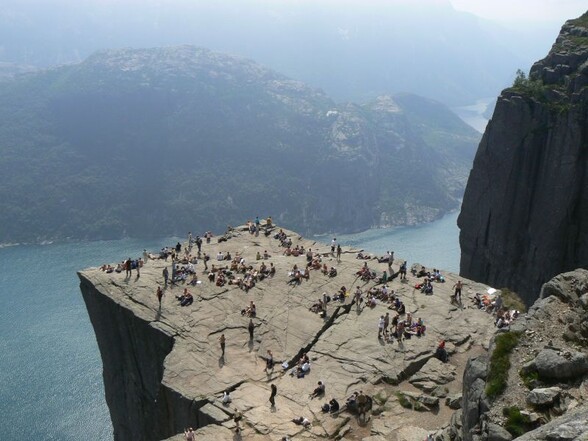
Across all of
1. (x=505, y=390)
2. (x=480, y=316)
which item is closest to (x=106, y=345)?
(x=480, y=316)

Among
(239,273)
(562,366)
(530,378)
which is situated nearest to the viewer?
(562,366)

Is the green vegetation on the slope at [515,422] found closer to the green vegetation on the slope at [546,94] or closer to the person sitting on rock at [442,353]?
the person sitting on rock at [442,353]

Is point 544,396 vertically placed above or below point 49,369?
above

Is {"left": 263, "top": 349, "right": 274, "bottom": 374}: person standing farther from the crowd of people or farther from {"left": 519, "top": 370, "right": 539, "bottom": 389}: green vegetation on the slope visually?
{"left": 519, "top": 370, "right": 539, "bottom": 389}: green vegetation on the slope

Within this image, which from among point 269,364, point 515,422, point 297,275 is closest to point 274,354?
point 269,364

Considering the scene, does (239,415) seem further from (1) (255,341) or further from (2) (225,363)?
(1) (255,341)

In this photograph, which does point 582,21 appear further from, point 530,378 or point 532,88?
point 530,378

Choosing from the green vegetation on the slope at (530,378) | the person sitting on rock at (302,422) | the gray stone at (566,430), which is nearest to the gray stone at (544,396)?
the green vegetation on the slope at (530,378)
